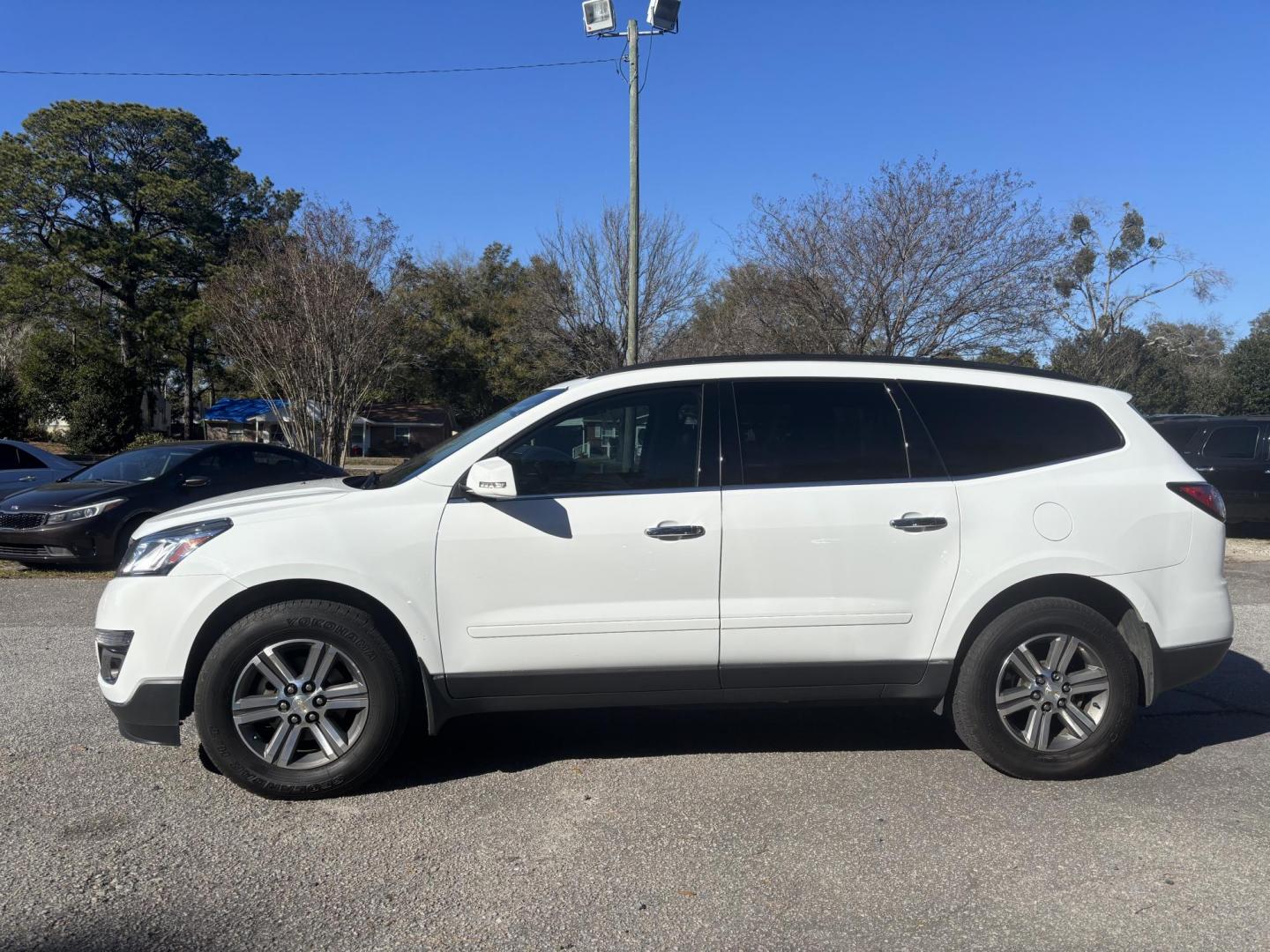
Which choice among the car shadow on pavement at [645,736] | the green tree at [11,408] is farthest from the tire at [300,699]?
the green tree at [11,408]

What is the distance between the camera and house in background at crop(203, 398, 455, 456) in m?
54.9

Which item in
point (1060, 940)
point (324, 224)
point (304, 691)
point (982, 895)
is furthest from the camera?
point (324, 224)

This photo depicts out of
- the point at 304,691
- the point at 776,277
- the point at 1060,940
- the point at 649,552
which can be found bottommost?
the point at 1060,940

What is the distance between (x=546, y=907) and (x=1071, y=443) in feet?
10.3

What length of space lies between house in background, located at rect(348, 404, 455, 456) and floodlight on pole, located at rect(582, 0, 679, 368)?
40744mm

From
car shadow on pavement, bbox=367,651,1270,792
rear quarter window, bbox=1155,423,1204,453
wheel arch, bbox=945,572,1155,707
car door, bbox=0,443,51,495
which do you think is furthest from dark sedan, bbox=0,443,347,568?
rear quarter window, bbox=1155,423,1204,453

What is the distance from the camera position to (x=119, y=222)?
137 ft

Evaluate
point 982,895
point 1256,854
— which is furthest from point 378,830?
point 1256,854

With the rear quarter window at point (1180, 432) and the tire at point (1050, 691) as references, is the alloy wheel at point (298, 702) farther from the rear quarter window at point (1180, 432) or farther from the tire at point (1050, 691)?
the rear quarter window at point (1180, 432)

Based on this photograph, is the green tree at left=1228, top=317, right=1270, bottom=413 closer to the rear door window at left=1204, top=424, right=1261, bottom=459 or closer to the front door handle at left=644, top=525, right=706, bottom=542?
the rear door window at left=1204, top=424, right=1261, bottom=459

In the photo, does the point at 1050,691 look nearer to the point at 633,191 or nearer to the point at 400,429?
the point at 633,191

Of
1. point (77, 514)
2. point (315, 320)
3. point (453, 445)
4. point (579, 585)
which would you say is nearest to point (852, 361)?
point (579, 585)

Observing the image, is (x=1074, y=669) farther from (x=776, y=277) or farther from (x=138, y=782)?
(x=776, y=277)

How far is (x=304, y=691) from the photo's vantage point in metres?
4.17
